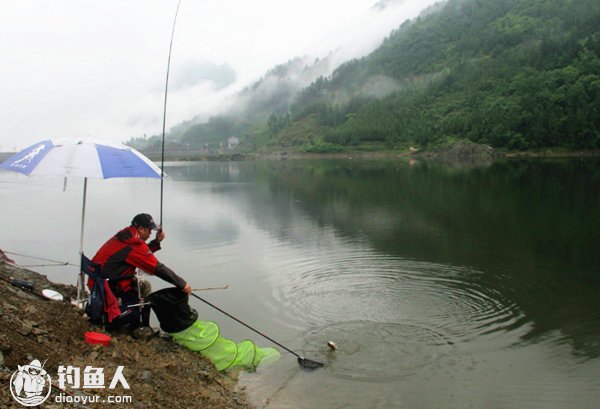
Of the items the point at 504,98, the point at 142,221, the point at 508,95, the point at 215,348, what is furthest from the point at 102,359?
the point at 508,95

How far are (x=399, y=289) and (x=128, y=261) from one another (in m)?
7.78

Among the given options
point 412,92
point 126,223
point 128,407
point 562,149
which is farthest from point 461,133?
point 128,407

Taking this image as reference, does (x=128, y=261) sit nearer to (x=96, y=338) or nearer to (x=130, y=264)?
(x=130, y=264)

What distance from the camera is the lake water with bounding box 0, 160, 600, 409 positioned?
7.92m

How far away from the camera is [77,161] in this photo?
7.22 m

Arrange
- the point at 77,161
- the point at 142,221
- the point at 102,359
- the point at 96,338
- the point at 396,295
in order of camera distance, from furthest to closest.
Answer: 1. the point at 396,295
2. the point at 142,221
3. the point at 77,161
4. the point at 96,338
5. the point at 102,359

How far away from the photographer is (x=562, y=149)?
315ft

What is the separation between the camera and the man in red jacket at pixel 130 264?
7.10 metres

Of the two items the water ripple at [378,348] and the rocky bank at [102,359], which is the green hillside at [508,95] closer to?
the water ripple at [378,348]

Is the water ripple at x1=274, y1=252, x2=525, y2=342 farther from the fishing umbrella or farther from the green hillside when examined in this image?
the green hillside

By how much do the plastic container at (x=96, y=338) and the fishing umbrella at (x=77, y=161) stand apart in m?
2.14

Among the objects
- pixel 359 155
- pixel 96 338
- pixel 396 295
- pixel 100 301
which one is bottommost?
pixel 396 295

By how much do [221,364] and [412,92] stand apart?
186342 mm

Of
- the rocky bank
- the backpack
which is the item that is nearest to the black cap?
the backpack
